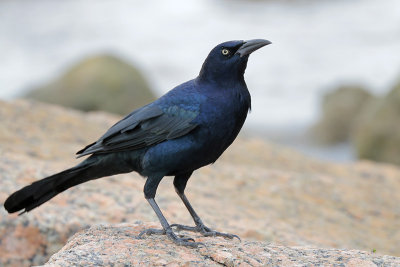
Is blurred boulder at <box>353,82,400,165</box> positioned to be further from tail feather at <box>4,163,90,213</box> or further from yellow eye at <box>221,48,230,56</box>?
tail feather at <box>4,163,90,213</box>

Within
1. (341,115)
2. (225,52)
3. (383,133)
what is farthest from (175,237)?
(341,115)

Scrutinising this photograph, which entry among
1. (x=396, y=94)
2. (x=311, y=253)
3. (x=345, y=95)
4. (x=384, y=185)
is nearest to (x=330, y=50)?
(x=345, y=95)

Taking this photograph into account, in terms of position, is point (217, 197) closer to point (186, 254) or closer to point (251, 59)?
point (186, 254)

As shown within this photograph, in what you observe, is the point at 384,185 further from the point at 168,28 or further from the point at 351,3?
the point at 351,3

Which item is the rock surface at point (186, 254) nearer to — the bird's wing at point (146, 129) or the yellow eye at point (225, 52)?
the bird's wing at point (146, 129)

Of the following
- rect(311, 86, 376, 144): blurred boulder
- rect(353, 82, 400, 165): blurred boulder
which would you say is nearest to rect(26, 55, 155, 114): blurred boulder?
rect(311, 86, 376, 144): blurred boulder

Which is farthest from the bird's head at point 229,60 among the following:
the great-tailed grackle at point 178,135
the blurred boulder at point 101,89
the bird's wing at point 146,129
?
the blurred boulder at point 101,89

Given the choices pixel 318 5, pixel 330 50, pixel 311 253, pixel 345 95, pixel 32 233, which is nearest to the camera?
pixel 311 253
